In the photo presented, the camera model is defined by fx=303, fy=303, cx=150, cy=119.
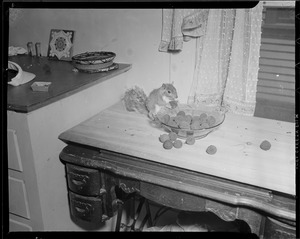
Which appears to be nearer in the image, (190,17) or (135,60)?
(190,17)

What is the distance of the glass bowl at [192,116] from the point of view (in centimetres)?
104

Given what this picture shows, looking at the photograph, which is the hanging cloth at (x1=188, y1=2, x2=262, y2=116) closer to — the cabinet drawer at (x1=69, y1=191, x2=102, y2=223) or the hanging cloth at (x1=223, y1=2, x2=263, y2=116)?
→ the hanging cloth at (x1=223, y1=2, x2=263, y2=116)

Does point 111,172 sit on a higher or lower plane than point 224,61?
lower

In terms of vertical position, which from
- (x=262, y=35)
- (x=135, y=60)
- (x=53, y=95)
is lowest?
(x=53, y=95)

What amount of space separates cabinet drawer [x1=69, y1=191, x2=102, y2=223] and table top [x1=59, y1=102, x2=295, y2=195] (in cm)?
22

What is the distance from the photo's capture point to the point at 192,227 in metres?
1.08

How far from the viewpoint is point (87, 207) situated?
1132mm

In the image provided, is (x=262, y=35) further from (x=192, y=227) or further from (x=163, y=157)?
(x=192, y=227)

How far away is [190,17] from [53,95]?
60cm

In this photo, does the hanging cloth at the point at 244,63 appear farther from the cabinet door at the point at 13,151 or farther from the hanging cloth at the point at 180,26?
the cabinet door at the point at 13,151

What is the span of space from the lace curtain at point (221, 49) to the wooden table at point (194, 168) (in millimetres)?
98
